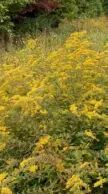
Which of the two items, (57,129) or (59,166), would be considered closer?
(59,166)

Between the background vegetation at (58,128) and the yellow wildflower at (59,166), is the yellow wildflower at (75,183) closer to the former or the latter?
the background vegetation at (58,128)

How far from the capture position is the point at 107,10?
19.1 metres

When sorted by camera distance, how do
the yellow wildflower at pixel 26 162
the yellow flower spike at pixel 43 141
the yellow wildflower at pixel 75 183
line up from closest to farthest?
the yellow wildflower at pixel 75 183 < the yellow wildflower at pixel 26 162 < the yellow flower spike at pixel 43 141

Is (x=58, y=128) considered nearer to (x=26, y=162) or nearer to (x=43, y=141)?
(x=43, y=141)

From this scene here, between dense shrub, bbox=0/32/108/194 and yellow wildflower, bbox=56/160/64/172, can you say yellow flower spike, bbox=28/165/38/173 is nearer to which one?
dense shrub, bbox=0/32/108/194

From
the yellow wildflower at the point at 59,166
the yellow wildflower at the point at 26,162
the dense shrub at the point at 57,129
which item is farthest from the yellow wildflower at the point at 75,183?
the yellow wildflower at the point at 26,162

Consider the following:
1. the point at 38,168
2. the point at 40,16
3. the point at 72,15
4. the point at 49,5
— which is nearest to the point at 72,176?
the point at 38,168

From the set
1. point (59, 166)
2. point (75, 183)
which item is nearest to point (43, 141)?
point (59, 166)

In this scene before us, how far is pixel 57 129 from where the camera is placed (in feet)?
9.87

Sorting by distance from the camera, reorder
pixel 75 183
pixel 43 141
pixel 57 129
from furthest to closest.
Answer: pixel 57 129, pixel 43 141, pixel 75 183

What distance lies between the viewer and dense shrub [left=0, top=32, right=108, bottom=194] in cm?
279

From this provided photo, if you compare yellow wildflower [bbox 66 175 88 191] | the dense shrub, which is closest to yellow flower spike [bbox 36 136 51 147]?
the dense shrub

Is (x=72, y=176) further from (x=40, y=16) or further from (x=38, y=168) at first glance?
(x=40, y=16)

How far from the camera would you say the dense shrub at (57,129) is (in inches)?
110
